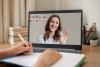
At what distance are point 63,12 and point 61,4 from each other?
1.21 ft

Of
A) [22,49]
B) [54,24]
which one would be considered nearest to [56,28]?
[54,24]

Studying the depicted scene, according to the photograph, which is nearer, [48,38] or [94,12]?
[48,38]

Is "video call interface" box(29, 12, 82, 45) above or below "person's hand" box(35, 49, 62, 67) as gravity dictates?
above

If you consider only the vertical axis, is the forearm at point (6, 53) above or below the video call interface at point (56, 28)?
below

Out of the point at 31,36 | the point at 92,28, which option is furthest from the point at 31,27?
the point at 92,28

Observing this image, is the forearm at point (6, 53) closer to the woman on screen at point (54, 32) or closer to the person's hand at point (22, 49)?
the person's hand at point (22, 49)

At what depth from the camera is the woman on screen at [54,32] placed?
1.20m

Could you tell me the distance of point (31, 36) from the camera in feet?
4.26

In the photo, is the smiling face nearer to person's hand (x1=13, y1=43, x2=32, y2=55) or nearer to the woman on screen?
the woman on screen

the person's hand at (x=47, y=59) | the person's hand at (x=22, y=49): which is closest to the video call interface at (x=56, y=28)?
the person's hand at (x=22, y=49)

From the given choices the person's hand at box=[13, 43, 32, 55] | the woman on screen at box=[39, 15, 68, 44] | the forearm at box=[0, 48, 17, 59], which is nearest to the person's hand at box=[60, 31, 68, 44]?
the woman on screen at box=[39, 15, 68, 44]

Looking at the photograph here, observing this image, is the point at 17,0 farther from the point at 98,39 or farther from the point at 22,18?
the point at 98,39

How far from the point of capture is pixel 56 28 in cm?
120

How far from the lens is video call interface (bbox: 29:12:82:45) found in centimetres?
117
